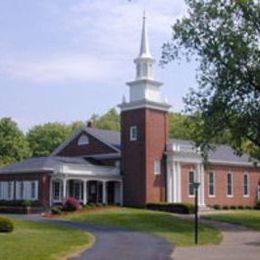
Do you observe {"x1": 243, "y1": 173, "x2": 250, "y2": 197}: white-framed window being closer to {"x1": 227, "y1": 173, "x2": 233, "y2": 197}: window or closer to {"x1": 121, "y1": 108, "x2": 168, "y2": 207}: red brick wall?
{"x1": 227, "y1": 173, "x2": 233, "y2": 197}: window

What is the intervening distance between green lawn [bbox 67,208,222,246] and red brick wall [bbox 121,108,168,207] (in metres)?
5.77

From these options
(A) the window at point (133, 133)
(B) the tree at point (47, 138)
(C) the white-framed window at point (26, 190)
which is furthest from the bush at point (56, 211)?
(B) the tree at point (47, 138)

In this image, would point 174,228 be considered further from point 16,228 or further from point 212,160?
point 212,160

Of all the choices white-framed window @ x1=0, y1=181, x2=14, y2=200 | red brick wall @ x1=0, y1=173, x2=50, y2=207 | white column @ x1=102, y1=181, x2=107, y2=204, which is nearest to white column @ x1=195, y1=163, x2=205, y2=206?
white column @ x1=102, y1=181, x2=107, y2=204

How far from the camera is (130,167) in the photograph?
54.4 m

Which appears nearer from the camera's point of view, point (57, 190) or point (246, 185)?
point (57, 190)

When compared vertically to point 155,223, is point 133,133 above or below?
above

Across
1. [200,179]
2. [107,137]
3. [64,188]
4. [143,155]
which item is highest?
[107,137]

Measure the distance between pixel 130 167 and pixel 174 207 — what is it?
6518 millimetres

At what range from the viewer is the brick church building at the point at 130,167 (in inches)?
2018

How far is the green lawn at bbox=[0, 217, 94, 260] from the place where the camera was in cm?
2059

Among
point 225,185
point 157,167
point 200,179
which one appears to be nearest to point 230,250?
point 157,167

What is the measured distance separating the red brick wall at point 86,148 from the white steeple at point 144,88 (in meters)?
4.59

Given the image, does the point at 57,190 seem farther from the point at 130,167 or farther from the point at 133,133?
the point at 133,133
